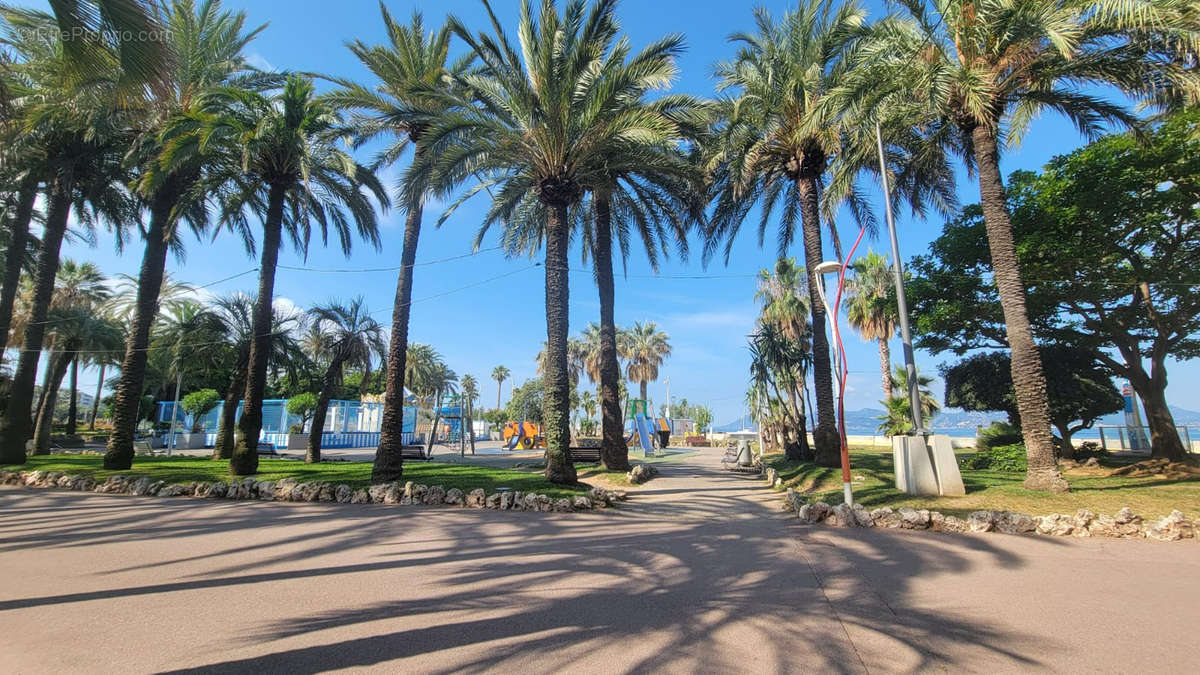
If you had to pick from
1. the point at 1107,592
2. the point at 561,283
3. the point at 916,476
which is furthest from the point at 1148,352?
the point at 561,283

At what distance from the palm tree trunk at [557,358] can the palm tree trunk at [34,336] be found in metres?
17.4

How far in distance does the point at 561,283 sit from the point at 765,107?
27.8 ft

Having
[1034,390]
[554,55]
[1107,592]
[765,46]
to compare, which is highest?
[765,46]

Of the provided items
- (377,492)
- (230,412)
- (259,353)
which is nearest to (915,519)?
(377,492)

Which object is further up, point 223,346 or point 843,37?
point 843,37

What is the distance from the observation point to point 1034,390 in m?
9.64

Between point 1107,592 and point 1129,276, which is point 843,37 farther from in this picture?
point 1107,592

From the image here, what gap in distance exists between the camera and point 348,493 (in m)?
11.0

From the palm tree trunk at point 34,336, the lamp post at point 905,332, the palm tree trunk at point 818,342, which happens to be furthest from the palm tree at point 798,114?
the palm tree trunk at point 34,336

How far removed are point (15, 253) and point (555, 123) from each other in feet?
65.7

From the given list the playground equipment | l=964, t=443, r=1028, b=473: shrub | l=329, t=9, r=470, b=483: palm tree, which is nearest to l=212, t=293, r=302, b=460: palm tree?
l=329, t=9, r=470, b=483: palm tree

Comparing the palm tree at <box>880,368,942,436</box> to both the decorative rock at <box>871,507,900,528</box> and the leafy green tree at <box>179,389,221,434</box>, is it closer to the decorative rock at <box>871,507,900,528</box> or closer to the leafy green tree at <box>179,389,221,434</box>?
the decorative rock at <box>871,507,900,528</box>

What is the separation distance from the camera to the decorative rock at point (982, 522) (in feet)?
25.0

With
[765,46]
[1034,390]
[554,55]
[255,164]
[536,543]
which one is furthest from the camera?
[765,46]
